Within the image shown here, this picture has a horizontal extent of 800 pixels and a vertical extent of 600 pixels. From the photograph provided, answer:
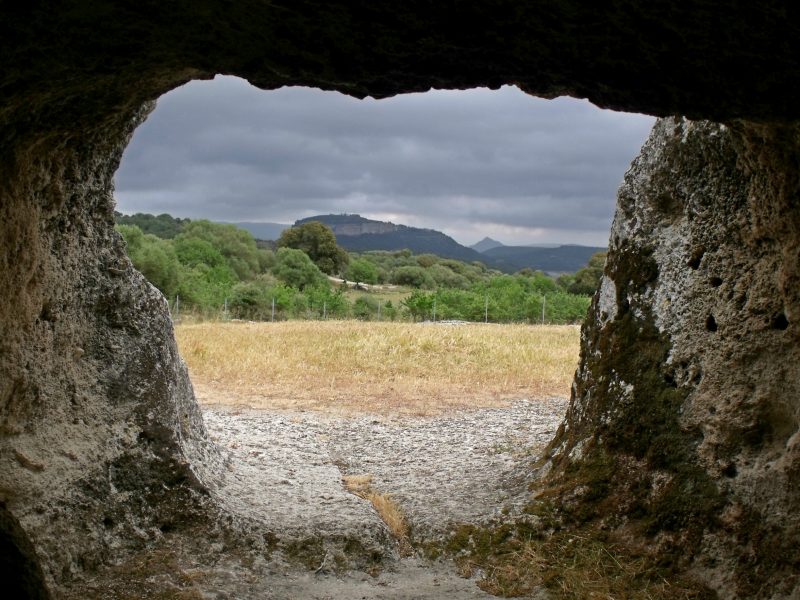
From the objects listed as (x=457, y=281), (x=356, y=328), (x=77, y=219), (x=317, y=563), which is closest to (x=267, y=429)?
(x=317, y=563)

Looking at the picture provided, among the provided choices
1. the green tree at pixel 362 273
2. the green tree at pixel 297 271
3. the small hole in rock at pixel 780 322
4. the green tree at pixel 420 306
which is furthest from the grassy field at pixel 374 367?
the green tree at pixel 362 273

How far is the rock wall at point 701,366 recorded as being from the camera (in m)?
5.22

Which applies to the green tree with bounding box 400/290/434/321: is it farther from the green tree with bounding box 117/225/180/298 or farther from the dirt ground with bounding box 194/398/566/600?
the dirt ground with bounding box 194/398/566/600

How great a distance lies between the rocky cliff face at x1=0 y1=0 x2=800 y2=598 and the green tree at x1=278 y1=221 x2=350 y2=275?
57088 mm

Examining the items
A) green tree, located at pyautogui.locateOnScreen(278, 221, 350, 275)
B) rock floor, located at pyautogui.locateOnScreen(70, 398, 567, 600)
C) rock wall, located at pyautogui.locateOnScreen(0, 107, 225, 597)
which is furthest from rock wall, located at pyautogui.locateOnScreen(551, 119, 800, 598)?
green tree, located at pyautogui.locateOnScreen(278, 221, 350, 275)

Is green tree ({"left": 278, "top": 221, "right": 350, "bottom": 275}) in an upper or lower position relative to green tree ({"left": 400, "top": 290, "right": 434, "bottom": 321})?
upper

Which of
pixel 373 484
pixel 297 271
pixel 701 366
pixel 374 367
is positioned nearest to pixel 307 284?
pixel 297 271

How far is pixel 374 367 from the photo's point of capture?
17.6 m

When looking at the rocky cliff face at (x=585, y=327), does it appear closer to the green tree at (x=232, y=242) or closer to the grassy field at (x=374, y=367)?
the grassy field at (x=374, y=367)

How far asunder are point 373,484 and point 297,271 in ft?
150

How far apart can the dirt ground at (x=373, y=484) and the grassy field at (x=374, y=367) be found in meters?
1.34

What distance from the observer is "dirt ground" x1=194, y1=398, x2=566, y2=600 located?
6250 millimetres

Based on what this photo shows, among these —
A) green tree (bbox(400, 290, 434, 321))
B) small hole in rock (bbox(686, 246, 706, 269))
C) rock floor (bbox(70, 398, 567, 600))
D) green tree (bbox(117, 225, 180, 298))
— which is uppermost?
small hole in rock (bbox(686, 246, 706, 269))

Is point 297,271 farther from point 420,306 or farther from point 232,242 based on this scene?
point 420,306
